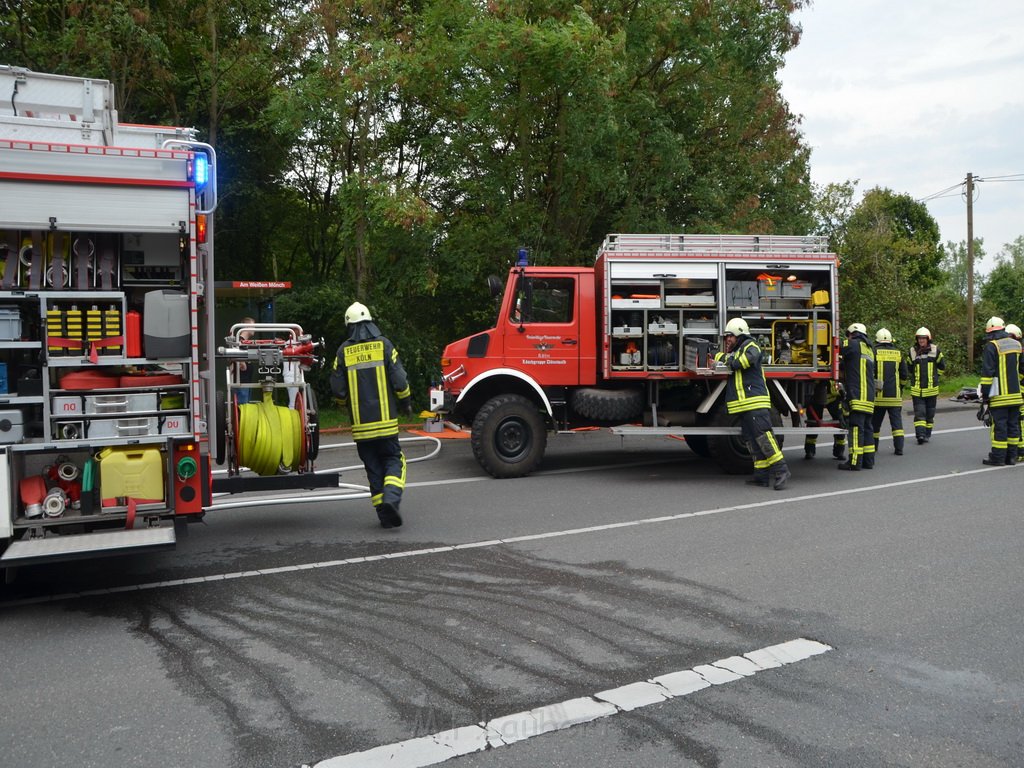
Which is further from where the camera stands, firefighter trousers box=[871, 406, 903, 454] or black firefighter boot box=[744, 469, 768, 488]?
firefighter trousers box=[871, 406, 903, 454]

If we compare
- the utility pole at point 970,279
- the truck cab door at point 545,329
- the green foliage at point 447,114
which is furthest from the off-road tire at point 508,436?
the utility pole at point 970,279

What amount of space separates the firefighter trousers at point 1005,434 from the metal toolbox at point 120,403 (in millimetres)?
10149

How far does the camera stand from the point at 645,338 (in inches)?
412

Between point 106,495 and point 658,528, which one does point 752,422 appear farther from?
point 106,495

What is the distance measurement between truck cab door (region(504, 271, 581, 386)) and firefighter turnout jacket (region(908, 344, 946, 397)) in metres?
6.38

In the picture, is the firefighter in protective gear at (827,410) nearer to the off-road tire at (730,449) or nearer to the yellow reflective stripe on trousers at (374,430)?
the off-road tire at (730,449)

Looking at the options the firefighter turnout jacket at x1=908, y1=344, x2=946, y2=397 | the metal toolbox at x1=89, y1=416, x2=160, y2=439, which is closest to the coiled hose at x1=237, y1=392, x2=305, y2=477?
the metal toolbox at x1=89, y1=416, x2=160, y2=439

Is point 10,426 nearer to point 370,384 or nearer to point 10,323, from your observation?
point 10,323

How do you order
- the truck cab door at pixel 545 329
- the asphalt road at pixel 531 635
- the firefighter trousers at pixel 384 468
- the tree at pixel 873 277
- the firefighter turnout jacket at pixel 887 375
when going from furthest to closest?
the tree at pixel 873 277
the firefighter turnout jacket at pixel 887 375
the truck cab door at pixel 545 329
the firefighter trousers at pixel 384 468
the asphalt road at pixel 531 635

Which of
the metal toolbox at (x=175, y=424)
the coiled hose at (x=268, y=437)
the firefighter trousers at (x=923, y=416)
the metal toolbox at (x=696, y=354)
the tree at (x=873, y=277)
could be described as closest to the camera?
the metal toolbox at (x=175, y=424)

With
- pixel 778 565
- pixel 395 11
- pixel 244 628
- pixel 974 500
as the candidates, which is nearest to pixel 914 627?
pixel 778 565

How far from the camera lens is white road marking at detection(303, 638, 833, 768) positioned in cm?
339

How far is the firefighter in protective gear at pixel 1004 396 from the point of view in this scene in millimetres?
11039

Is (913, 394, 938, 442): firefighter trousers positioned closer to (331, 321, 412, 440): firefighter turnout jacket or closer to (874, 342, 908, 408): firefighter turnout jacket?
(874, 342, 908, 408): firefighter turnout jacket
